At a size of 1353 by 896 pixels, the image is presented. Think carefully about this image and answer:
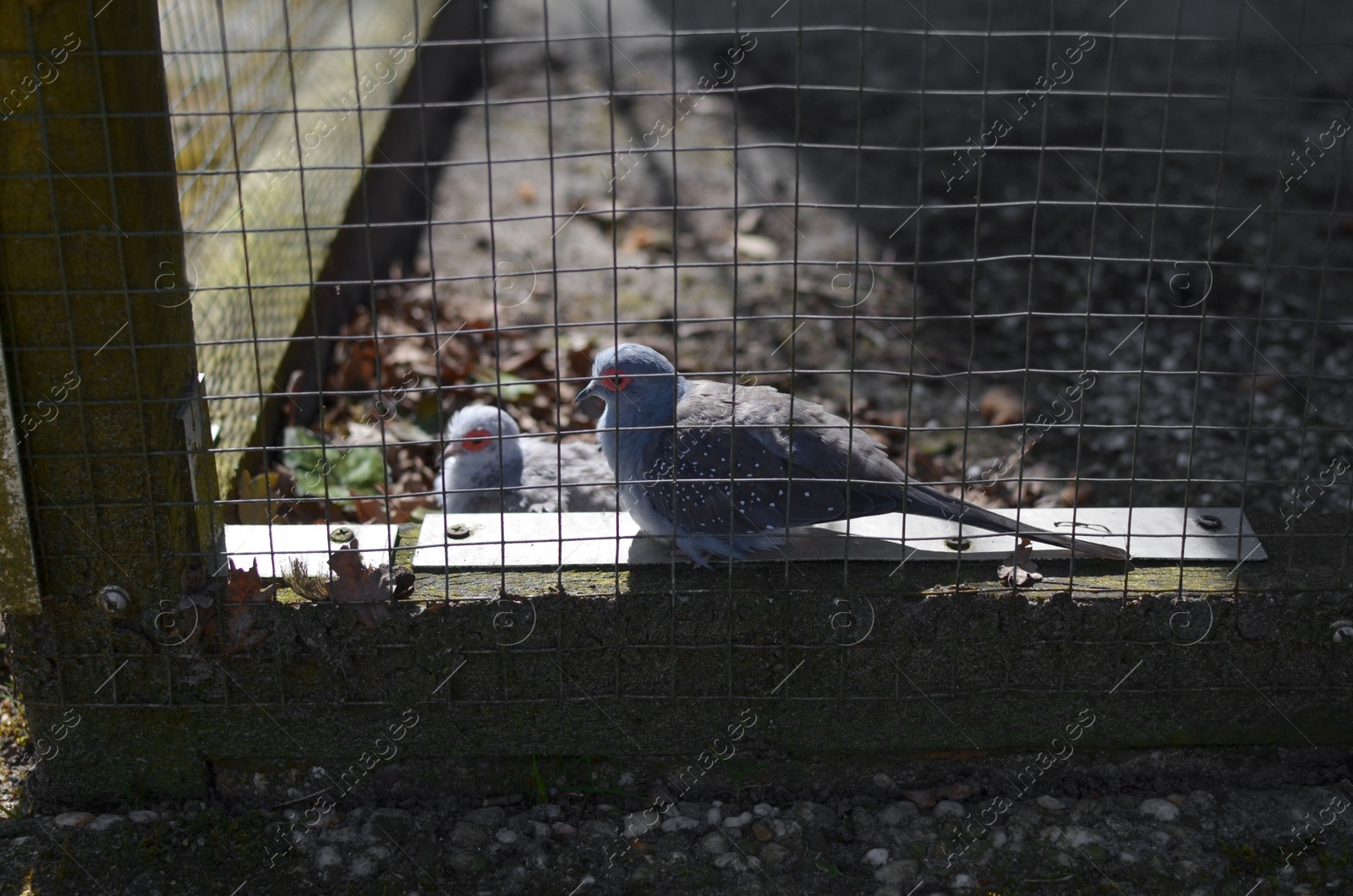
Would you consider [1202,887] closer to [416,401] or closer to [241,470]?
[241,470]

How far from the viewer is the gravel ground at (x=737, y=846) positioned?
137 inches

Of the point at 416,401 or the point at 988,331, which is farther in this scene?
the point at 988,331

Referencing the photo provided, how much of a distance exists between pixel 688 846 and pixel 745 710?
1.33 ft

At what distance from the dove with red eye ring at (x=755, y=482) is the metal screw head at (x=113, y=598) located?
137 centimetres

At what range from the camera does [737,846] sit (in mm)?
3605

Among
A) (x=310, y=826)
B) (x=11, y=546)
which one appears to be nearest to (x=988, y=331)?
(x=310, y=826)

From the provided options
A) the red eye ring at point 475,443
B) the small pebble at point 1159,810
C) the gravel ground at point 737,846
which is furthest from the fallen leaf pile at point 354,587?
the small pebble at point 1159,810

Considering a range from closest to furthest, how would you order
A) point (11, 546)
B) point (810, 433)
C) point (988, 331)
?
point (11, 546) → point (810, 433) → point (988, 331)

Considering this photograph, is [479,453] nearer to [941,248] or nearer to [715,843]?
[715,843]

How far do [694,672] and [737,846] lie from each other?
49cm

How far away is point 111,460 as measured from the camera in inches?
133

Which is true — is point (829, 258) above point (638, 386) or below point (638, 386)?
below

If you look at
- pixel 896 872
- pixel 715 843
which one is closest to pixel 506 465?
pixel 715 843

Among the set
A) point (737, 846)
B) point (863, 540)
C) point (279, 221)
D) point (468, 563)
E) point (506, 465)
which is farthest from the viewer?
point (279, 221)
